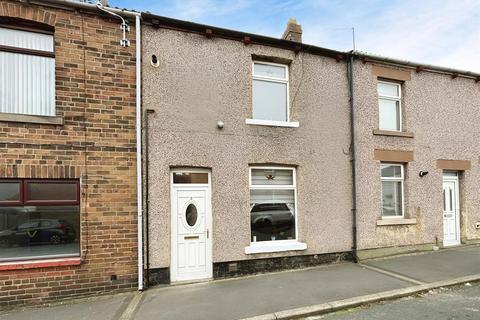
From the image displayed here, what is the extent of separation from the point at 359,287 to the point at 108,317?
4.55 meters

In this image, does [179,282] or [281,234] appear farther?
[281,234]

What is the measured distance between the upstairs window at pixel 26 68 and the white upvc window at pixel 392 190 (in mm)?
8326

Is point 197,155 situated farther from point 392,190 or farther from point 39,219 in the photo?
point 392,190

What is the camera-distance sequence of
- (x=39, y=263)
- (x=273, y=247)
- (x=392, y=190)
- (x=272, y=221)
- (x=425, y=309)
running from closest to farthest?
(x=425, y=309) < (x=39, y=263) < (x=273, y=247) < (x=272, y=221) < (x=392, y=190)

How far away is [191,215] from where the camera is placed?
7055 millimetres

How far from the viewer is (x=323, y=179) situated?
26.6 feet

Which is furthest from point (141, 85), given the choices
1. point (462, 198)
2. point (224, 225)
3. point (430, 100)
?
point (462, 198)

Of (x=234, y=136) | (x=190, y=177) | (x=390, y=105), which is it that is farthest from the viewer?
(x=390, y=105)

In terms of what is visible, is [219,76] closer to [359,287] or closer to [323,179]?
[323,179]

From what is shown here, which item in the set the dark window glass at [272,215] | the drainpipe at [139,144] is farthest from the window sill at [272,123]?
the drainpipe at [139,144]

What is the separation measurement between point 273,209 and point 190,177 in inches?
86.3

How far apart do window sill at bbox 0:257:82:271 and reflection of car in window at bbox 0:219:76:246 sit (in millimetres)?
345

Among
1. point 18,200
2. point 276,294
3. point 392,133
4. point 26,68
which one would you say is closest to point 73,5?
point 26,68

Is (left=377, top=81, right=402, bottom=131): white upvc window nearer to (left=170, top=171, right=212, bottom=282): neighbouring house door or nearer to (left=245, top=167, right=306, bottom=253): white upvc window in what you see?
(left=245, top=167, right=306, bottom=253): white upvc window
